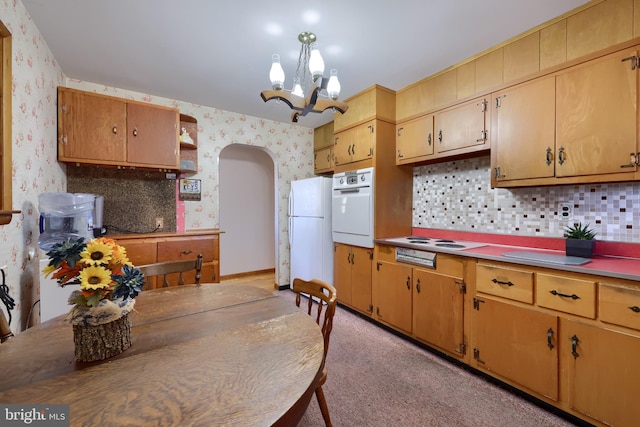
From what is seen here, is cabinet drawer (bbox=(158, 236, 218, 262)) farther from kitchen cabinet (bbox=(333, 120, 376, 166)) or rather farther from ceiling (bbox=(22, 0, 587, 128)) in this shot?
kitchen cabinet (bbox=(333, 120, 376, 166))

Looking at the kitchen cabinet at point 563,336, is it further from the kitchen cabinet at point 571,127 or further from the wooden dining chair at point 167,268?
the wooden dining chair at point 167,268

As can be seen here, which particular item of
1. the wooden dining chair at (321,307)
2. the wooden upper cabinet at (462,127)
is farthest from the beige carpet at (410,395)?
the wooden upper cabinet at (462,127)

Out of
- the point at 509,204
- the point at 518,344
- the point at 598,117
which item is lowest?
the point at 518,344

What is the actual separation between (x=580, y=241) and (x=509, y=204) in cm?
62

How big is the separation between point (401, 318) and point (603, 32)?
253cm

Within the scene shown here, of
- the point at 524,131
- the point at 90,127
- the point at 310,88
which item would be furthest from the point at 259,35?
the point at 524,131

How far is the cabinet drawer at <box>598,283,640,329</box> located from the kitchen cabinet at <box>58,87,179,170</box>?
3637 mm

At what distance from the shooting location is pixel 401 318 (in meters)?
2.56

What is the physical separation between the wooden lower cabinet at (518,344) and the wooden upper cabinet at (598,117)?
3.32ft

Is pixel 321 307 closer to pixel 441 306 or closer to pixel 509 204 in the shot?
pixel 441 306

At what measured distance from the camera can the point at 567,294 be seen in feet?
5.11

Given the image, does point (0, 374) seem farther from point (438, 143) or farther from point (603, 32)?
point (603, 32)

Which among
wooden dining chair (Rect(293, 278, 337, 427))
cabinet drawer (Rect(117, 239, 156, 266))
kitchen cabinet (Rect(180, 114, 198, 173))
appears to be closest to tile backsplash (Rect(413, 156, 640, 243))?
wooden dining chair (Rect(293, 278, 337, 427))

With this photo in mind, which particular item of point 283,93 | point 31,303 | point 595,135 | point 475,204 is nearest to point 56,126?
point 31,303
